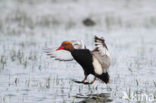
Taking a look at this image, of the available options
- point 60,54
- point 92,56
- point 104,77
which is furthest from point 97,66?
point 60,54

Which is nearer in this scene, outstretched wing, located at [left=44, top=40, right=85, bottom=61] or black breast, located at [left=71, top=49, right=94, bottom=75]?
black breast, located at [left=71, top=49, right=94, bottom=75]

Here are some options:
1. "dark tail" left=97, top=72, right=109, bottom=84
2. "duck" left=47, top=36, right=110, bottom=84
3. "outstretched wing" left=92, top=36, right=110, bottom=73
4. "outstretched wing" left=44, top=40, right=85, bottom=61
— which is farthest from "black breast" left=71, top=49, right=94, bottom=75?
"outstretched wing" left=44, top=40, right=85, bottom=61

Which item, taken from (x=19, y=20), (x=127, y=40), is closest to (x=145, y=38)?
(x=127, y=40)

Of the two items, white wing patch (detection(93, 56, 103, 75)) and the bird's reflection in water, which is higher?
white wing patch (detection(93, 56, 103, 75))

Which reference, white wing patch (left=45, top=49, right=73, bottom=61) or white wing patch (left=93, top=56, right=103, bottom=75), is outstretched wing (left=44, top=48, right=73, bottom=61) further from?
white wing patch (left=93, top=56, right=103, bottom=75)

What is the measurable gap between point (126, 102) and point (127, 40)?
9.08 m

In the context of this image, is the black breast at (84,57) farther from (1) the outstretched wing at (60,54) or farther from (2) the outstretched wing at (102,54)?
(1) the outstretched wing at (60,54)

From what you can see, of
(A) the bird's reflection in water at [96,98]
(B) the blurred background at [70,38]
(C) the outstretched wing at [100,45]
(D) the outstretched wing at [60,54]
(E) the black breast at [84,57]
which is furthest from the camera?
(D) the outstretched wing at [60,54]

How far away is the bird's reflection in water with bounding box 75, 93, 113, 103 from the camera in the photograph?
21.1 ft

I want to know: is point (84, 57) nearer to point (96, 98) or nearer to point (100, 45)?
point (100, 45)

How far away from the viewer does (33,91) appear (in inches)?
271

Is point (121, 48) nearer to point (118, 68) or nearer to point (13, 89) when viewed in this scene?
point (118, 68)

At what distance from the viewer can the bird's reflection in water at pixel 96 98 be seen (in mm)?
6425

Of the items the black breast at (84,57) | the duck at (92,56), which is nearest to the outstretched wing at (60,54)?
the duck at (92,56)
